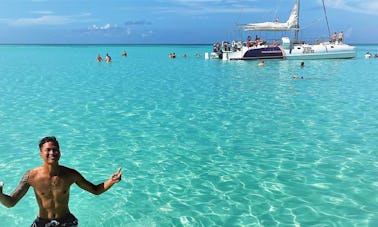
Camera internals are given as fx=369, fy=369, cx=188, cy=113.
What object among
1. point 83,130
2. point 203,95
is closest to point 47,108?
point 83,130

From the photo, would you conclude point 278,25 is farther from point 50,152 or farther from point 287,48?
point 50,152

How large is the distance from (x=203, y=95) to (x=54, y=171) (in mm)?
15878

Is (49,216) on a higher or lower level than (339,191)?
higher

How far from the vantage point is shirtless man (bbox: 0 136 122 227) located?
370 centimetres

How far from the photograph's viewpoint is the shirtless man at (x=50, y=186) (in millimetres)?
3697

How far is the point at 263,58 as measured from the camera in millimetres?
44156

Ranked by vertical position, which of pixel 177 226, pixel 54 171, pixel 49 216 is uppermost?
pixel 54 171

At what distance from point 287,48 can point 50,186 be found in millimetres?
42870

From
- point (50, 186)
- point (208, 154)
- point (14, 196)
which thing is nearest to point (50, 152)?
point (50, 186)

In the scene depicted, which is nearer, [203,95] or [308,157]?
[308,157]

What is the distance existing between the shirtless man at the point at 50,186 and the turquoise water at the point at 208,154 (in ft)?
7.25

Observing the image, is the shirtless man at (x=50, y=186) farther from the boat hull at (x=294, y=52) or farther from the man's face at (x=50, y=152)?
the boat hull at (x=294, y=52)

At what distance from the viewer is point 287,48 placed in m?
43.8

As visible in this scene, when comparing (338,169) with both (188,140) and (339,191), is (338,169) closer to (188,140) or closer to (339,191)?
(339,191)
